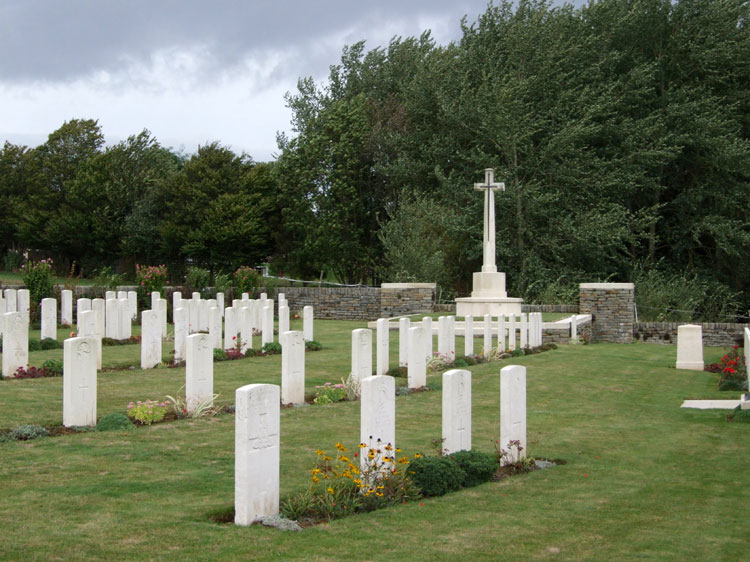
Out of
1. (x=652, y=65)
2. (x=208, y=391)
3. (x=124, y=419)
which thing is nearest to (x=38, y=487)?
(x=124, y=419)

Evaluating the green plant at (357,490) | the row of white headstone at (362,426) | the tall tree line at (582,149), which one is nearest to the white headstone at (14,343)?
the row of white headstone at (362,426)

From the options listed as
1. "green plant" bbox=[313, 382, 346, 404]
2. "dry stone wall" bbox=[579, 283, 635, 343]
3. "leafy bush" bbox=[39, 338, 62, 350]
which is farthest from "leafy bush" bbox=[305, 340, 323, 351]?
"dry stone wall" bbox=[579, 283, 635, 343]

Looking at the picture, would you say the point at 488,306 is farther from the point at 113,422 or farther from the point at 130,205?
the point at 130,205

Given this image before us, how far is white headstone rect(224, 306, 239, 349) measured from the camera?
15.8 m

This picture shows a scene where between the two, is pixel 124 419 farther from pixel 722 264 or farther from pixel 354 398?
pixel 722 264

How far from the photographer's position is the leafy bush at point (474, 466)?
6.91m

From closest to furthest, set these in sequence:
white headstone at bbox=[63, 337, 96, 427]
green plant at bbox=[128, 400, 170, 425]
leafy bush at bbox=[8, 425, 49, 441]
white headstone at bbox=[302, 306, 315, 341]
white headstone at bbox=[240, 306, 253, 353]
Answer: leafy bush at bbox=[8, 425, 49, 441], white headstone at bbox=[63, 337, 96, 427], green plant at bbox=[128, 400, 170, 425], white headstone at bbox=[240, 306, 253, 353], white headstone at bbox=[302, 306, 315, 341]

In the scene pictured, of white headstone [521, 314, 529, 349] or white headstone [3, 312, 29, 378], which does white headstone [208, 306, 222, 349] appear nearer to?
white headstone [3, 312, 29, 378]

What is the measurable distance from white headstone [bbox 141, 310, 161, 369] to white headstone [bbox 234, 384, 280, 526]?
851cm

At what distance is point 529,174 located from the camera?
33.7m

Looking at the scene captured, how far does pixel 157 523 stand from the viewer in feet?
18.2

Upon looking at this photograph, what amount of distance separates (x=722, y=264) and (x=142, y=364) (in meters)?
27.7

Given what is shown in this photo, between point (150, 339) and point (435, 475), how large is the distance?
8392mm

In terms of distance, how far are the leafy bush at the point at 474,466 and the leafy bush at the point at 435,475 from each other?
0.47 feet
